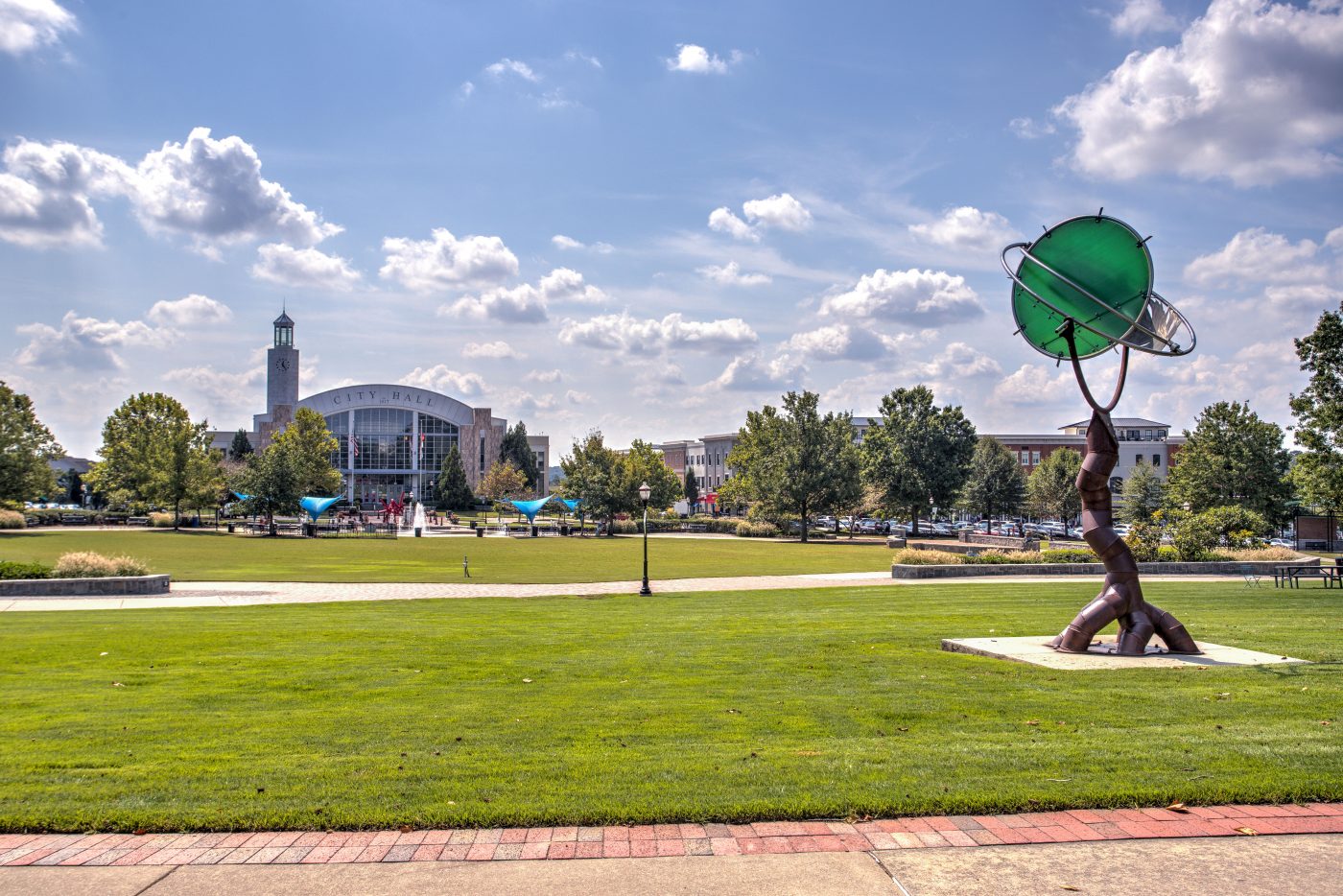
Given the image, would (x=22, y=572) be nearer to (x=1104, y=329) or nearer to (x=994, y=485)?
(x=1104, y=329)

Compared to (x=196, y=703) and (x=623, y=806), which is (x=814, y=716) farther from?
(x=196, y=703)

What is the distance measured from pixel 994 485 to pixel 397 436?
79785 millimetres

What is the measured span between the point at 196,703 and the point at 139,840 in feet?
13.7

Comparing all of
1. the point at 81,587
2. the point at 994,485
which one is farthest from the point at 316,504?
the point at 994,485

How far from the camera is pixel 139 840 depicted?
5.85m

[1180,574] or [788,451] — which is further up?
[788,451]

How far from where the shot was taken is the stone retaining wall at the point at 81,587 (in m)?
24.8

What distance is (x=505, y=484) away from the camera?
11475 cm

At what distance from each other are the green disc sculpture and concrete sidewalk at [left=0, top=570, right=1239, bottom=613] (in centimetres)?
1452

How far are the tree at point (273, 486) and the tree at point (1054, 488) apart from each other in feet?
213

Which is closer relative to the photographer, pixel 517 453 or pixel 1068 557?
pixel 1068 557

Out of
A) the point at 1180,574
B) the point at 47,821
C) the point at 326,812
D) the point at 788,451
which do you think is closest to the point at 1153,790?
the point at 326,812

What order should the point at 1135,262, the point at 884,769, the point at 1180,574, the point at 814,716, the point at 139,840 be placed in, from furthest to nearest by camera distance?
the point at 1180,574 → the point at 1135,262 → the point at 814,716 → the point at 884,769 → the point at 139,840

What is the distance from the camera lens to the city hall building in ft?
414
